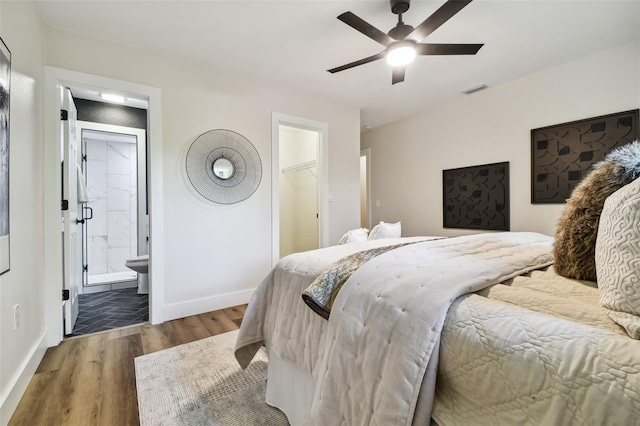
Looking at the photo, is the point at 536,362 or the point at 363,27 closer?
the point at 536,362

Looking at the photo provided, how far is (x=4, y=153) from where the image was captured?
139cm

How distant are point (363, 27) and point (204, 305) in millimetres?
2792

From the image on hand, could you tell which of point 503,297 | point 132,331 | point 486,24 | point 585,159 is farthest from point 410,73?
point 132,331

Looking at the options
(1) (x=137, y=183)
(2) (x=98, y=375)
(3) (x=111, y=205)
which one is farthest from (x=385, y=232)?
(3) (x=111, y=205)

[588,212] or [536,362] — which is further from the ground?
[588,212]

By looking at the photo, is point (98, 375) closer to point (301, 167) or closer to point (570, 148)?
point (301, 167)

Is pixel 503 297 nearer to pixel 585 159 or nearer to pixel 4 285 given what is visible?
pixel 4 285

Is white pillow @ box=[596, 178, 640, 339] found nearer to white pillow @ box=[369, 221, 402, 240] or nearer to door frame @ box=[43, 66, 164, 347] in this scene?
white pillow @ box=[369, 221, 402, 240]

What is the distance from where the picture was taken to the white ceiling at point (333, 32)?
6.65 feet

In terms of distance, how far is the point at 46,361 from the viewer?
1.90 metres

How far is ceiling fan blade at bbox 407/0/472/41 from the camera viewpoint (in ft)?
5.19

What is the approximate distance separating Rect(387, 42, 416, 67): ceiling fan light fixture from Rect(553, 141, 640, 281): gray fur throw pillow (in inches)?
60.4

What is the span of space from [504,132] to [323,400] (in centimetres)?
359

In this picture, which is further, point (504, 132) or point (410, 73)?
point (504, 132)
